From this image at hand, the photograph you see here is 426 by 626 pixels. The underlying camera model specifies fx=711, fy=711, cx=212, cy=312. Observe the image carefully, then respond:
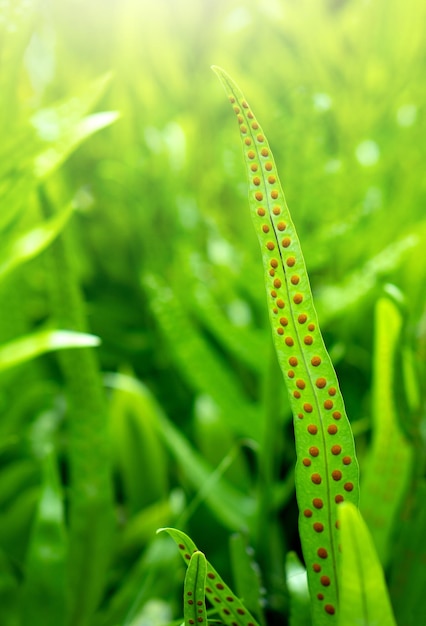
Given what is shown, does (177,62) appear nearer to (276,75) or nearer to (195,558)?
(276,75)

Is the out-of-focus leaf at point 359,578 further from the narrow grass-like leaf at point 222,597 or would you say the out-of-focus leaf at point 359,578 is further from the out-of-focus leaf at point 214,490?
the out-of-focus leaf at point 214,490

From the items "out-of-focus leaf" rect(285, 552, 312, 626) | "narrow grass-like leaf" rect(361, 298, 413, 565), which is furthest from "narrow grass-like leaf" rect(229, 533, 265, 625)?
"narrow grass-like leaf" rect(361, 298, 413, 565)

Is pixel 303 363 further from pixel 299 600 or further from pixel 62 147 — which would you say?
pixel 62 147

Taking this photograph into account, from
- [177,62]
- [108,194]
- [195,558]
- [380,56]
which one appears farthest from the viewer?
[177,62]

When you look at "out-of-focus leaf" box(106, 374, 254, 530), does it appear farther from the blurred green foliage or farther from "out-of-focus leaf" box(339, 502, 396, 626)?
"out-of-focus leaf" box(339, 502, 396, 626)

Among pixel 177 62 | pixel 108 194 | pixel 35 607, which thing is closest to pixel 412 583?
pixel 35 607

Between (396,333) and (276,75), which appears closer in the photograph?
(396,333)
